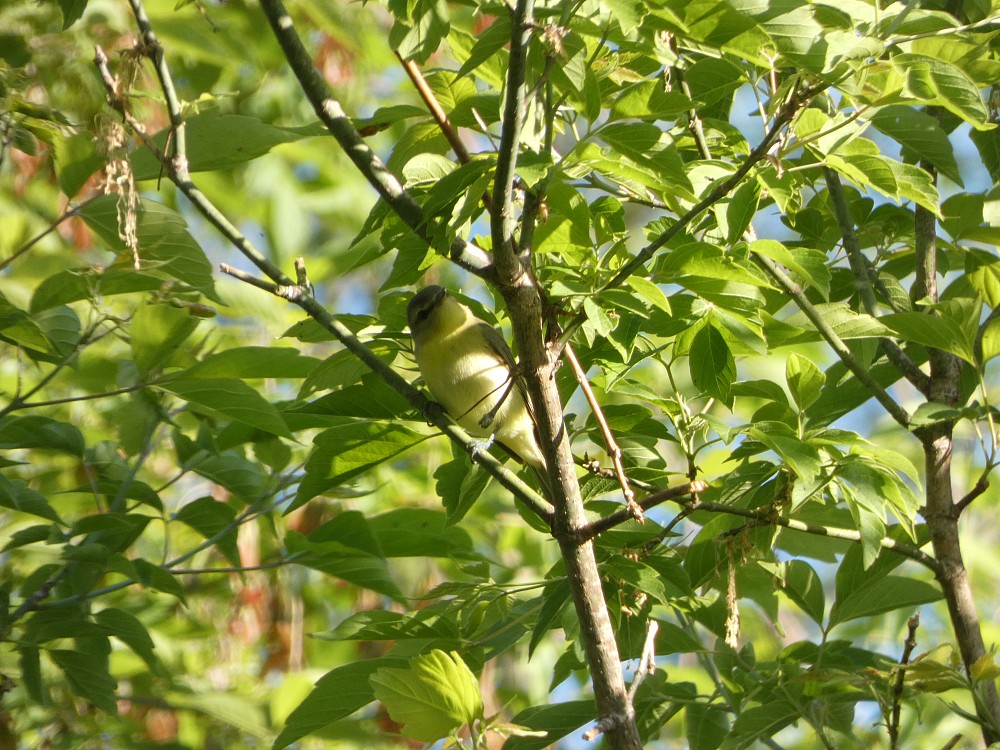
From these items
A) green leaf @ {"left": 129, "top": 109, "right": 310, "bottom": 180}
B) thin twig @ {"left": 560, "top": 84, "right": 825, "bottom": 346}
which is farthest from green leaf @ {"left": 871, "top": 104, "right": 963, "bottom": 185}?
green leaf @ {"left": 129, "top": 109, "right": 310, "bottom": 180}

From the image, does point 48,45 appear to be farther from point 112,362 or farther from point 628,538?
point 628,538

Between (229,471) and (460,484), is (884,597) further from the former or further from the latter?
(229,471)

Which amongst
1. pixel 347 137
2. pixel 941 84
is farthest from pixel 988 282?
pixel 347 137

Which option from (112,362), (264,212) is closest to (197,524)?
(112,362)

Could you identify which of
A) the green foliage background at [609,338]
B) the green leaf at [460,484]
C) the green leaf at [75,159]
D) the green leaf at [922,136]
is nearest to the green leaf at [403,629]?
the green foliage background at [609,338]

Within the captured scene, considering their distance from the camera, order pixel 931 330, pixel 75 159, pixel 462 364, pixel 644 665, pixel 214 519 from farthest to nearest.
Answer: pixel 462 364 < pixel 214 519 < pixel 75 159 < pixel 931 330 < pixel 644 665

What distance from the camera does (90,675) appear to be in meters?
2.54

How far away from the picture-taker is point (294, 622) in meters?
5.14

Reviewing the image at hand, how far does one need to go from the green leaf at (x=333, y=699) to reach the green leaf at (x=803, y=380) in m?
1.11

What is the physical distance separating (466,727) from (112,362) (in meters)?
1.86

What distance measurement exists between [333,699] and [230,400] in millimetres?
731

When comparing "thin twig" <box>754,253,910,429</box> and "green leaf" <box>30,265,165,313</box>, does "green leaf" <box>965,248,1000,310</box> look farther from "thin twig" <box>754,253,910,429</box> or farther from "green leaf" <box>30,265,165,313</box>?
"green leaf" <box>30,265,165,313</box>

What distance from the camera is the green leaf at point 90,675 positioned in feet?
8.26

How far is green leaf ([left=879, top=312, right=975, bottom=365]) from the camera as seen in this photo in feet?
7.04
